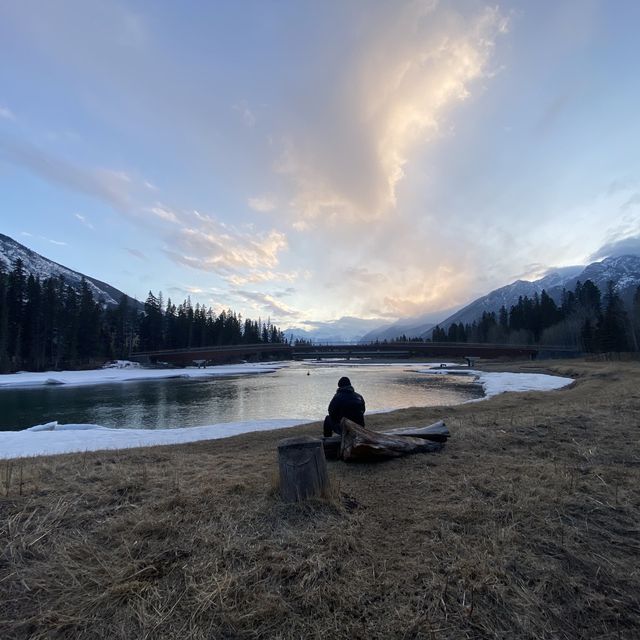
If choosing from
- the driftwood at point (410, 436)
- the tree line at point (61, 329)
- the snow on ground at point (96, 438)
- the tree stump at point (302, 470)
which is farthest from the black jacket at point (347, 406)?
the tree line at point (61, 329)

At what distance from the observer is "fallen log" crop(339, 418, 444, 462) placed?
6.86 meters

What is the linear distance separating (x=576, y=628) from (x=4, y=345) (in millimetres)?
78316

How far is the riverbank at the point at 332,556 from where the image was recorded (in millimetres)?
2742

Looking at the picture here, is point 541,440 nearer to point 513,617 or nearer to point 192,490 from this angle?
point 513,617

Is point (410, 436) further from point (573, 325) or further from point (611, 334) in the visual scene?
point (573, 325)

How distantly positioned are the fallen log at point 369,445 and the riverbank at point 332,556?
2.16 feet

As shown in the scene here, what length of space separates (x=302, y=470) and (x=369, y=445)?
2439 millimetres

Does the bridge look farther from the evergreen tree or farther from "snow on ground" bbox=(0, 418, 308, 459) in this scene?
"snow on ground" bbox=(0, 418, 308, 459)

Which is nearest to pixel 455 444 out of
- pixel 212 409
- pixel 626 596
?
pixel 626 596

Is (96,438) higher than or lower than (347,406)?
lower

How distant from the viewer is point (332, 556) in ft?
11.6

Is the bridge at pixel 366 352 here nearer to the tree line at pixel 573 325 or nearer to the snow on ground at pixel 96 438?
the tree line at pixel 573 325

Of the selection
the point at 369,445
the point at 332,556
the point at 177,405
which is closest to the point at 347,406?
the point at 369,445

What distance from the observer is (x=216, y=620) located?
2.75 meters
